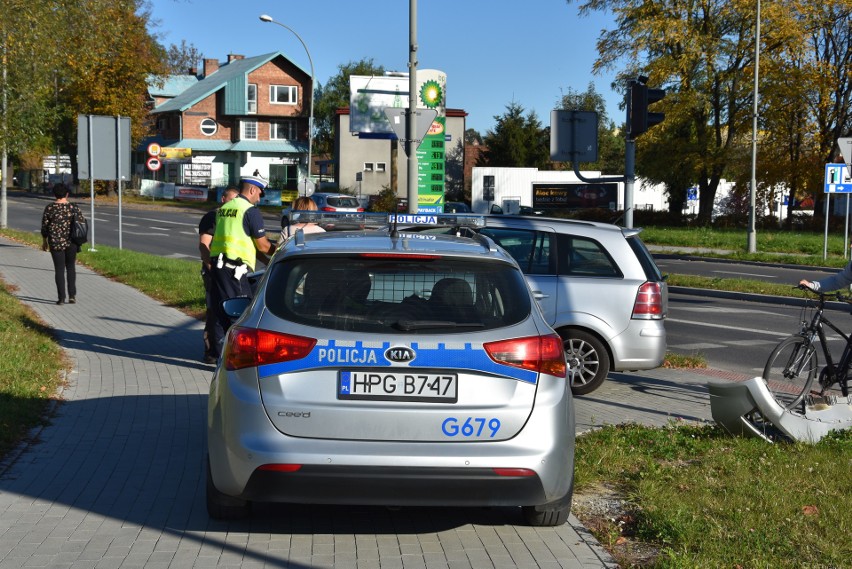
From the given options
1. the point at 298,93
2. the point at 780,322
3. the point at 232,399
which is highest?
the point at 298,93

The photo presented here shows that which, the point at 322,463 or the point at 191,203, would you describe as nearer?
the point at 322,463

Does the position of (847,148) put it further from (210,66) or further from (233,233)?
(210,66)

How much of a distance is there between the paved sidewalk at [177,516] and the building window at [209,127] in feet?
253

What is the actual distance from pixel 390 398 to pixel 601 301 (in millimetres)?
4877

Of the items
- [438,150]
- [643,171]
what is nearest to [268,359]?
[438,150]

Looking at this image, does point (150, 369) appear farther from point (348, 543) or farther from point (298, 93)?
point (298, 93)

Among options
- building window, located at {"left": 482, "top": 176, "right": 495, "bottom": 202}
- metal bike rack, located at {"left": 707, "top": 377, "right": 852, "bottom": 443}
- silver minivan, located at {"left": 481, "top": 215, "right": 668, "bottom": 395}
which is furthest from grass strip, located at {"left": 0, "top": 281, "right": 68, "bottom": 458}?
building window, located at {"left": 482, "top": 176, "right": 495, "bottom": 202}

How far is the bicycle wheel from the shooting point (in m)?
7.96

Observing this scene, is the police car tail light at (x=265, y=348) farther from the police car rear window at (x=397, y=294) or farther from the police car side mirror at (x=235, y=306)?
the police car side mirror at (x=235, y=306)

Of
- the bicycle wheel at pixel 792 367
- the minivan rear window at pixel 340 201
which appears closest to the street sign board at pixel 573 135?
the bicycle wheel at pixel 792 367

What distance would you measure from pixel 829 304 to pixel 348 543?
48.1 ft

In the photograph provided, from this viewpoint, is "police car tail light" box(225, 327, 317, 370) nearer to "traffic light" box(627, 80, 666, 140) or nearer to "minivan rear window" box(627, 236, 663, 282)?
"minivan rear window" box(627, 236, 663, 282)

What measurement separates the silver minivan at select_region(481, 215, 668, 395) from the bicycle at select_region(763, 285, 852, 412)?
122cm

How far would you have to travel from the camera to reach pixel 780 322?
644 inches
